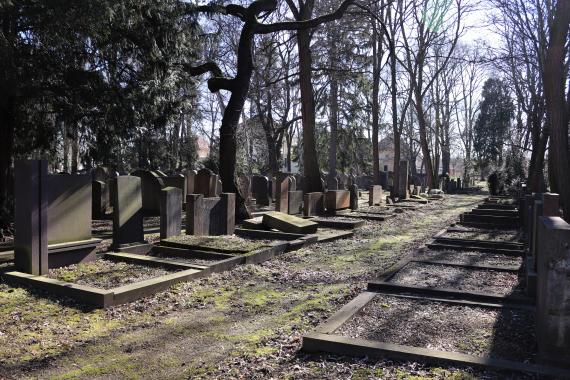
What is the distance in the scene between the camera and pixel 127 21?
9.79m

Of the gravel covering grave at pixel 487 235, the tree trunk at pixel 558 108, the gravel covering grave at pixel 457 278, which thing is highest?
the tree trunk at pixel 558 108

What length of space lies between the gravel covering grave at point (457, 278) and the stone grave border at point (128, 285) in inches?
101

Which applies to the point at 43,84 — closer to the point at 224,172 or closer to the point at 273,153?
the point at 224,172

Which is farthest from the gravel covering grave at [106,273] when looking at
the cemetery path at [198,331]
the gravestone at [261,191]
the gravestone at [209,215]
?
the gravestone at [261,191]

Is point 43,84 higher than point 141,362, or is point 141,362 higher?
point 43,84

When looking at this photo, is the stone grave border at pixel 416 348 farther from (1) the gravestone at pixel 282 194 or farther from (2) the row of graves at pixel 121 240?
(1) the gravestone at pixel 282 194

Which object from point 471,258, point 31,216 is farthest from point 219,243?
point 471,258

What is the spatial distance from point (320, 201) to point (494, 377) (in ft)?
40.2

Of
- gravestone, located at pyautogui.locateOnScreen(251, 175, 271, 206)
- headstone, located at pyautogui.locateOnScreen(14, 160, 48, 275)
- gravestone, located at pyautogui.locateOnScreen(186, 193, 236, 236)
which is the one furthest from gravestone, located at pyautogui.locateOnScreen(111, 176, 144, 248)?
gravestone, located at pyautogui.locateOnScreen(251, 175, 271, 206)

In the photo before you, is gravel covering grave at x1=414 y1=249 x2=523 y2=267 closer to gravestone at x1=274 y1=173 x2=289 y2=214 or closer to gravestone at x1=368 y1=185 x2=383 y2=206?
gravestone at x1=274 y1=173 x2=289 y2=214

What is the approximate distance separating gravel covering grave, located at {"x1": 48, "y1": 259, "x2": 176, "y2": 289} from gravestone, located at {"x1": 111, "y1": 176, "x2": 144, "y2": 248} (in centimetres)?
62

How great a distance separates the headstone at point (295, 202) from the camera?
15102mm

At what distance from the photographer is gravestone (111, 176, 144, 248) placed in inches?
321

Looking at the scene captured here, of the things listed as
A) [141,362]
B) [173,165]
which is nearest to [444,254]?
[141,362]
